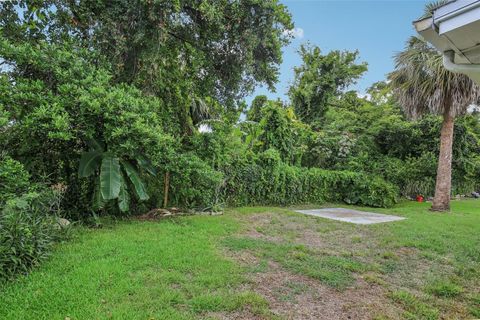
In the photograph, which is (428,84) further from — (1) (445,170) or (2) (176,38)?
(2) (176,38)

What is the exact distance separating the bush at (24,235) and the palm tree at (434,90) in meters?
11.0

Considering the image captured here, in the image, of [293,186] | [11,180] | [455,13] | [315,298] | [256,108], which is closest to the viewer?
[455,13]

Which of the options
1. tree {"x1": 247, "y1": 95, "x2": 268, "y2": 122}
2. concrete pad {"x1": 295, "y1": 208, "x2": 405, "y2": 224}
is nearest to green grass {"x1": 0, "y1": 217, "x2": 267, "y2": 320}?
concrete pad {"x1": 295, "y1": 208, "x2": 405, "y2": 224}

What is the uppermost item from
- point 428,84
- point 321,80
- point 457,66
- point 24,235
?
point 321,80

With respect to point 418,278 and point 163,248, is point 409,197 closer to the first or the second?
point 418,278

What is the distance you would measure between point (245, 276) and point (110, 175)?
11.4 feet

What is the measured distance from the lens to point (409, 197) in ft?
47.5

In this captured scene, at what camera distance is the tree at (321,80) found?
19047 millimetres

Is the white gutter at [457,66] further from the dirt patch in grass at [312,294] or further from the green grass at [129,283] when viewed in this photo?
the green grass at [129,283]

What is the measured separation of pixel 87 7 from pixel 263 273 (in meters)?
6.43

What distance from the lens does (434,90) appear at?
9.96m

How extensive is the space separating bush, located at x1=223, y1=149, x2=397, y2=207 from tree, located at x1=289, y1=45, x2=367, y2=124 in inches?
284

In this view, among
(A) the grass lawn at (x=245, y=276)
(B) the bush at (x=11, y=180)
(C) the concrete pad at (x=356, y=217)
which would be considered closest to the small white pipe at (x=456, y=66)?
(A) the grass lawn at (x=245, y=276)

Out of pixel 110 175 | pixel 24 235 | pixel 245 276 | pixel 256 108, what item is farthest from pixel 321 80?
pixel 24 235
